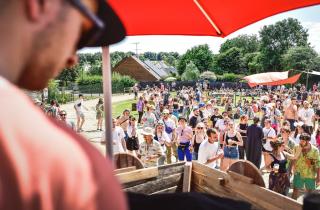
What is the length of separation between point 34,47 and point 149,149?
7.21m

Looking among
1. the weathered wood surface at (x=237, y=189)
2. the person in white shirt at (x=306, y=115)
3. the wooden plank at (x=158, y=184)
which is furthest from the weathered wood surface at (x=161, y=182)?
the person in white shirt at (x=306, y=115)

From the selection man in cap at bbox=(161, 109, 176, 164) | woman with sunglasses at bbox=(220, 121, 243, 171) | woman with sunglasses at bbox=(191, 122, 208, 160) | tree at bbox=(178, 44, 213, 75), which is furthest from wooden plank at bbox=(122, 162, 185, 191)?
tree at bbox=(178, 44, 213, 75)

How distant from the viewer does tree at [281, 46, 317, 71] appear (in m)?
73.0

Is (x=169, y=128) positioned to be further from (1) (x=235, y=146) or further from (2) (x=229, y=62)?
(2) (x=229, y=62)

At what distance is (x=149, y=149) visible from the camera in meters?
7.77

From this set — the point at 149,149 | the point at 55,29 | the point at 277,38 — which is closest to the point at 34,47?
the point at 55,29

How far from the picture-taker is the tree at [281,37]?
84625 millimetres

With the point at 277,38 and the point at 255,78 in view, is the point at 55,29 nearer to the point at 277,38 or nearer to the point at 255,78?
the point at 255,78

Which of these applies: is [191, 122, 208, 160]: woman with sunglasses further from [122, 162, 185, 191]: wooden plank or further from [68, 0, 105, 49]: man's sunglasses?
[68, 0, 105, 49]: man's sunglasses

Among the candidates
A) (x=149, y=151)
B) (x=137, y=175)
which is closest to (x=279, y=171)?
(x=149, y=151)

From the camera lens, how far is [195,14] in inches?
103

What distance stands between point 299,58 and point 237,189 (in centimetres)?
7734

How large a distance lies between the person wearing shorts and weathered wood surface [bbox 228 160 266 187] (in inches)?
158

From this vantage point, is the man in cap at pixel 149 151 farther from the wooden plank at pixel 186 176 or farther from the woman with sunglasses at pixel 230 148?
the wooden plank at pixel 186 176
